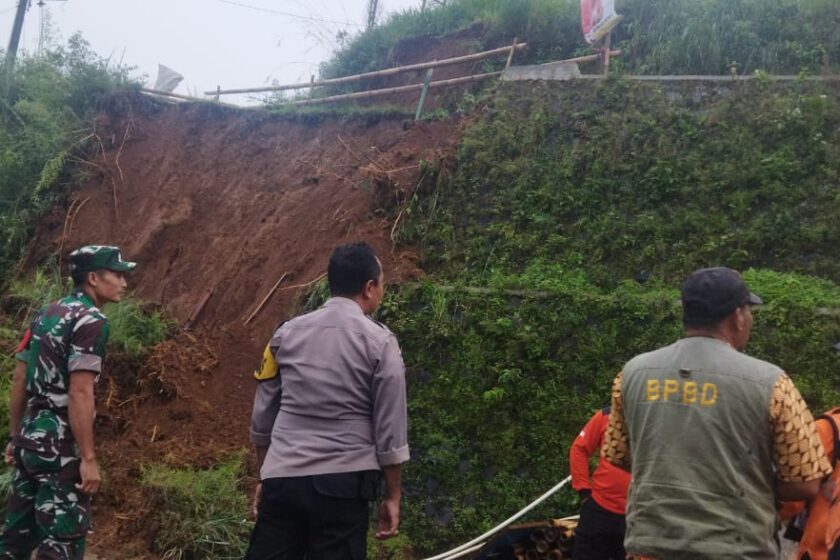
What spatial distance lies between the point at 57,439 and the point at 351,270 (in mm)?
1647

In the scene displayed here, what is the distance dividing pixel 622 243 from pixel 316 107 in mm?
6496

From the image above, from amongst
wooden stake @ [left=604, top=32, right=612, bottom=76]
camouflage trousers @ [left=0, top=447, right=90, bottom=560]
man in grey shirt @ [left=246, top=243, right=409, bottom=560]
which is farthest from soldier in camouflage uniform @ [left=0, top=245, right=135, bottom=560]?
wooden stake @ [left=604, top=32, right=612, bottom=76]

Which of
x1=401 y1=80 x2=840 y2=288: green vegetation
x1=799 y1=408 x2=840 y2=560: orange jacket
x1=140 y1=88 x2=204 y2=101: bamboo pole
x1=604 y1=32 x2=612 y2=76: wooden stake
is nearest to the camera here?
x1=799 y1=408 x2=840 y2=560: orange jacket

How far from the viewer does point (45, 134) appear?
1195cm

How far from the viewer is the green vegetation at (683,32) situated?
8039 millimetres

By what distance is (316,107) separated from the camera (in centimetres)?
1125

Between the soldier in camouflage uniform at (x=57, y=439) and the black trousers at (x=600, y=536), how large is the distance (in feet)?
7.75

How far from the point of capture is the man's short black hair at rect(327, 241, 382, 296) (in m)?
2.86

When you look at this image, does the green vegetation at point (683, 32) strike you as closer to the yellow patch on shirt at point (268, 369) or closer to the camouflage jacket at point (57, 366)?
the yellow patch on shirt at point (268, 369)

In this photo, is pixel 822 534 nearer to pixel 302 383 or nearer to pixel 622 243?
pixel 302 383

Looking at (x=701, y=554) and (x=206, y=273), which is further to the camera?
(x=206, y=273)

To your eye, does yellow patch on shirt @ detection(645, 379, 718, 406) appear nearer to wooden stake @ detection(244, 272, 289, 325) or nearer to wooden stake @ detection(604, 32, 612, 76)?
wooden stake @ detection(244, 272, 289, 325)

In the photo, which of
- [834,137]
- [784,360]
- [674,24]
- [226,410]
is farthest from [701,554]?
[674,24]

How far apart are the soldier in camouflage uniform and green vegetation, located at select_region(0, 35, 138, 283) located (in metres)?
8.35
